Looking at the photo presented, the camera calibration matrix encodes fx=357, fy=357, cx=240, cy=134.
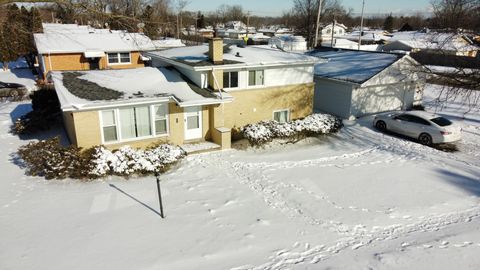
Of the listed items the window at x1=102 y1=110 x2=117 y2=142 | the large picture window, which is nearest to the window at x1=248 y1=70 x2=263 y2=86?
the large picture window

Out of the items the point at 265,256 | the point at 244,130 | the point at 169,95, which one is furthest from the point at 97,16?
the point at 265,256

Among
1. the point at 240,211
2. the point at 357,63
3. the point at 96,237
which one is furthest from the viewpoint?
the point at 357,63

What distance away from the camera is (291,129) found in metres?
19.2

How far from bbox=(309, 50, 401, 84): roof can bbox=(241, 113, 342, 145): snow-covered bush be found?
12.3 ft

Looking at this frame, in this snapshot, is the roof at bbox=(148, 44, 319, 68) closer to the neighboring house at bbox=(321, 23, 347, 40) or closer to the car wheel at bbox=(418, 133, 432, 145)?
the car wheel at bbox=(418, 133, 432, 145)

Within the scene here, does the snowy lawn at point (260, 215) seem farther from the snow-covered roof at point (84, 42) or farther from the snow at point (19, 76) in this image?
the snow at point (19, 76)

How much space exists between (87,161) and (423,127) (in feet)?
55.2

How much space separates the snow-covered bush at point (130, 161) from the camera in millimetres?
14484

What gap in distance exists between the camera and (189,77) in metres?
19.2

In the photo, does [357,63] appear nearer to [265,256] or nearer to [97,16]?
[97,16]

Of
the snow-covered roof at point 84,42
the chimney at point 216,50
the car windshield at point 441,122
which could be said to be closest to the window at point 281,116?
the chimney at point 216,50

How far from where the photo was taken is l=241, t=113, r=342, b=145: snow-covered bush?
18406 mm

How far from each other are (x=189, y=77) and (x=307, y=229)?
11207 mm

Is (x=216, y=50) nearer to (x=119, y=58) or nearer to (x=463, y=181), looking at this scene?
(x=463, y=181)
